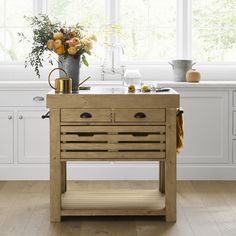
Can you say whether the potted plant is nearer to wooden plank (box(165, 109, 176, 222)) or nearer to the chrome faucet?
wooden plank (box(165, 109, 176, 222))

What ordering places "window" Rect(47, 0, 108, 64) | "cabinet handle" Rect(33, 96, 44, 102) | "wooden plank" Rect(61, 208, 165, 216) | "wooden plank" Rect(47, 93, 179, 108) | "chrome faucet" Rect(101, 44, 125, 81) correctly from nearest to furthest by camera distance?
"wooden plank" Rect(47, 93, 179, 108) → "wooden plank" Rect(61, 208, 165, 216) → "cabinet handle" Rect(33, 96, 44, 102) → "chrome faucet" Rect(101, 44, 125, 81) → "window" Rect(47, 0, 108, 64)

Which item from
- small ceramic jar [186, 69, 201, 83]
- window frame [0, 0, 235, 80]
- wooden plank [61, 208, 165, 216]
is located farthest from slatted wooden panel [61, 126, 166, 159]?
window frame [0, 0, 235, 80]

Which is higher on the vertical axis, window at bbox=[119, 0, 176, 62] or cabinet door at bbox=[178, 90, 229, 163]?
window at bbox=[119, 0, 176, 62]

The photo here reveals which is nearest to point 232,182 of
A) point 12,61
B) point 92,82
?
point 92,82

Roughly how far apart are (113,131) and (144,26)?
2.38m

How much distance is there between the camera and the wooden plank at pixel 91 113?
15.1ft

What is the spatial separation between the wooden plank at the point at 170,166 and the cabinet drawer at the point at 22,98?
175cm

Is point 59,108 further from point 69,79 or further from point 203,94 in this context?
point 203,94

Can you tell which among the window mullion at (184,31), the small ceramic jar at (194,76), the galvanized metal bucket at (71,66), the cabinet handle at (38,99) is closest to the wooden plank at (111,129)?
the galvanized metal bucket at (71,66)

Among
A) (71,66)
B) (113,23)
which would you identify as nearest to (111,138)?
(71,66)

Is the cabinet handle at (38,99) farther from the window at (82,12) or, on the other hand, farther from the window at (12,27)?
the window at (82,12)

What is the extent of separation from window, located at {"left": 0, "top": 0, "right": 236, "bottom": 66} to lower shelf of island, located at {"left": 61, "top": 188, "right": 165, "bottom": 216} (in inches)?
76.1

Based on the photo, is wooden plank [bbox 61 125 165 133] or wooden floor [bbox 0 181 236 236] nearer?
wooden floor [bbox 0 181 236 236]

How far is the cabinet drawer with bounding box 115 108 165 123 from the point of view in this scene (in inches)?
181
